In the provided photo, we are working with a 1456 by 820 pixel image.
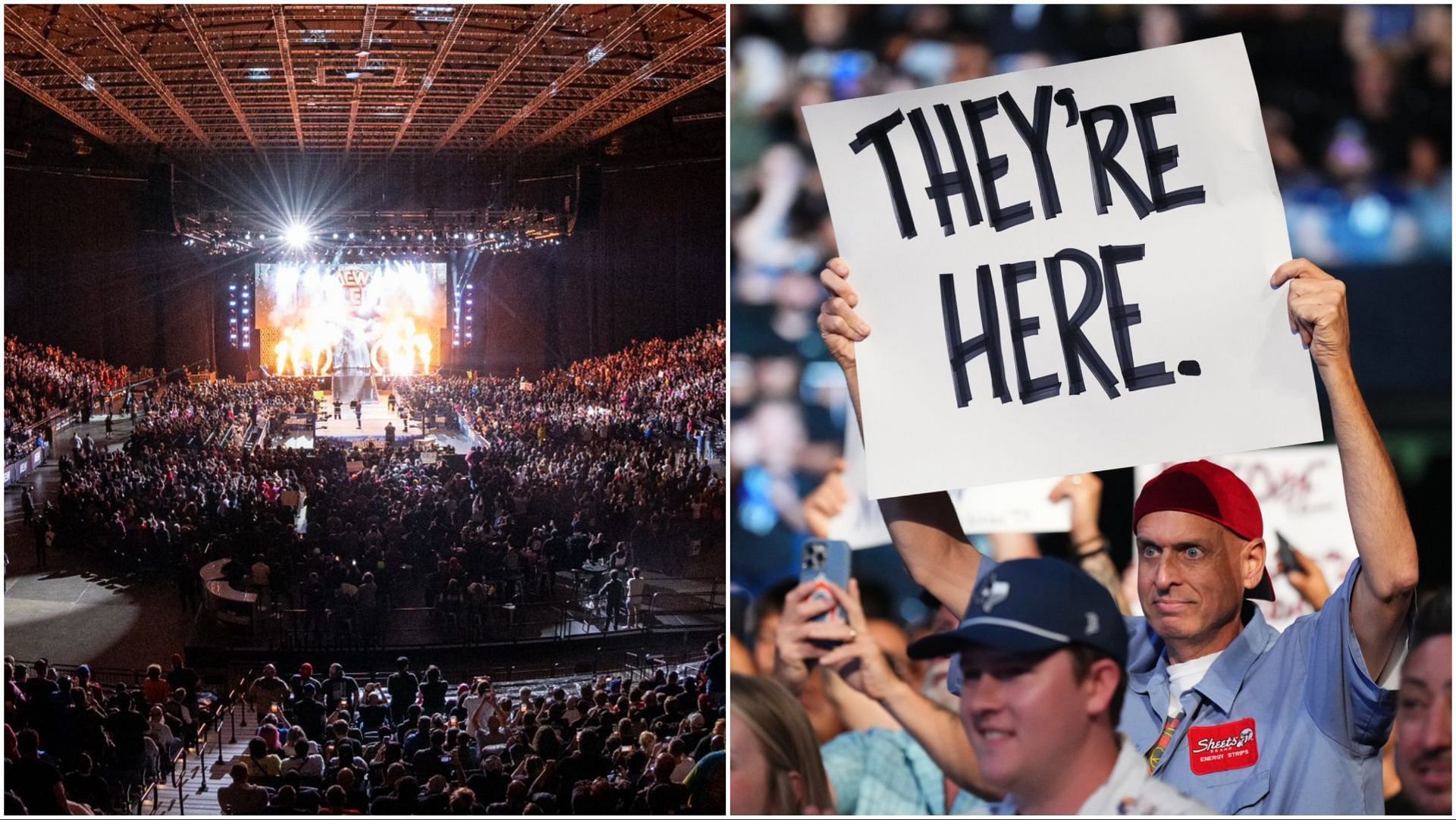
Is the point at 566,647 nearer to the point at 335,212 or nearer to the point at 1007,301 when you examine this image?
the point at 335,212


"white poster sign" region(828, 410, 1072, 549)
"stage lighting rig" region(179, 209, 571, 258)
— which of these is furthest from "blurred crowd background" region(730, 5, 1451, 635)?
"stage lighting rig" region(179, 209, 571, 258)

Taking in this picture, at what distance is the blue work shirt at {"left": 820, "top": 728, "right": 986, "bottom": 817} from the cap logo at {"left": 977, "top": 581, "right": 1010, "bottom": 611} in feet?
2.55

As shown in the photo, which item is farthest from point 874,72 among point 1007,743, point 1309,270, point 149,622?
point 149,622

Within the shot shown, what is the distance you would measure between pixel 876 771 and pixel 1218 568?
0.96 m

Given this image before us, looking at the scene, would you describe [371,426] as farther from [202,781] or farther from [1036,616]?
[1036,616]

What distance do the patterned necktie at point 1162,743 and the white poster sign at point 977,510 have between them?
0.61 meters

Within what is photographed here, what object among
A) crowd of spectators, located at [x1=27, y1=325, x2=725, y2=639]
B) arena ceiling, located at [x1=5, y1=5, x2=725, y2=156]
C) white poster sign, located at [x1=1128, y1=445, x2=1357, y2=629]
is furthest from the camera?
crowd of spectators, located at [x1=27, y1=325, x2=725, y2=639]

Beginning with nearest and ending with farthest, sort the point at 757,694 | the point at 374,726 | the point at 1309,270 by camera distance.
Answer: the point at 1309,270, the point at 757,694, the point at 374,726

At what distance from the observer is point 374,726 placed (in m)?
3.56

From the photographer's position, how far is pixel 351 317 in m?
3.72

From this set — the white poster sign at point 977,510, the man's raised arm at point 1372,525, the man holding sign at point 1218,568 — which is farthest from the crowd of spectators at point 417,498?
the man's raised arm at point 1372,525

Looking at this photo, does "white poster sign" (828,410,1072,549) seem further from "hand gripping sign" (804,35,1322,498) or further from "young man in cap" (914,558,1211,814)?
"young man in cap" (914,558,1211,814)

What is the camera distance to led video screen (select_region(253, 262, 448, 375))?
12.0 ft

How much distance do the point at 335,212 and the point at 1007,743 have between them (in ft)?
7.85
